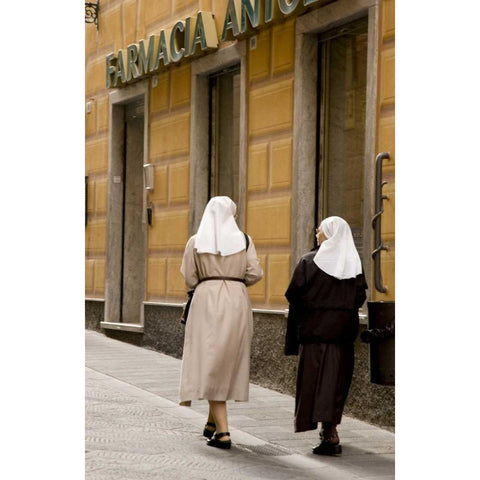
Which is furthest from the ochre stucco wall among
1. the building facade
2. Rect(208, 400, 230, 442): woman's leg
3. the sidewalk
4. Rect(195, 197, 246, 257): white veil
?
Rect(208, 400, 230, 442): woman's leg


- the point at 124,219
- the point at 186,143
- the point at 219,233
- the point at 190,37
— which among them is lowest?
the point at 219,233

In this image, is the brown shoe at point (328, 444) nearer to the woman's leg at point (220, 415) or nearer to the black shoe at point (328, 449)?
the black shoe at point (328, 449)

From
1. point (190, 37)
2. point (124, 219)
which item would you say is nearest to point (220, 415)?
point (190, 37)

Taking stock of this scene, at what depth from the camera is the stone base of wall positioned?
800 cm

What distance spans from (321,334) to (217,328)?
2.44 ft

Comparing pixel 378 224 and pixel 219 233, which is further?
pixel 378 224

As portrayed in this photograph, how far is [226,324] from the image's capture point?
7.27m

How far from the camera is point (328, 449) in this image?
6922 mm

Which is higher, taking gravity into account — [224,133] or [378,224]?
[224,133]

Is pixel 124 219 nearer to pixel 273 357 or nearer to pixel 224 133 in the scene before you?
pixel 224 133


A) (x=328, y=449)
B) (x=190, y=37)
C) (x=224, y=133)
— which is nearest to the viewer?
(x=328, y=449)

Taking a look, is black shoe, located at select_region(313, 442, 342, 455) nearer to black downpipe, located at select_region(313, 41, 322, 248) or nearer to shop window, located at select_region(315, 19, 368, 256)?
shop window, located at select_region(315, 19, 368, 256)

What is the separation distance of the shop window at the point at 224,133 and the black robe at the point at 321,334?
4.40m
